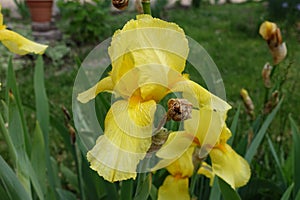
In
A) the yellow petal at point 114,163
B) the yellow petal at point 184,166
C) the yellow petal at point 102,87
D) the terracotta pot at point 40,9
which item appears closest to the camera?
the yellow petal at point 114,163

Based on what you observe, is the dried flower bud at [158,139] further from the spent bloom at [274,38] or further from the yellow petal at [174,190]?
the spent bloom at [274,38]

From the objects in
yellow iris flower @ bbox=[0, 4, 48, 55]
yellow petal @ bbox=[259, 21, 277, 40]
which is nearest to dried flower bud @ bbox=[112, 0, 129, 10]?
yellow iris flower @ bbox=[0, 4, 48, 55]

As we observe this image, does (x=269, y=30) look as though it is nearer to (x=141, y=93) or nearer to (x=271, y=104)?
(x=271, y=104)

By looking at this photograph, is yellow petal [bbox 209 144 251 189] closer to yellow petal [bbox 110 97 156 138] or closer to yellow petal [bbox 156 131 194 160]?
yellow petal [bbox 156 131 194 160]

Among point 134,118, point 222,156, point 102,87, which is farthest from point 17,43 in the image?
point 222,156

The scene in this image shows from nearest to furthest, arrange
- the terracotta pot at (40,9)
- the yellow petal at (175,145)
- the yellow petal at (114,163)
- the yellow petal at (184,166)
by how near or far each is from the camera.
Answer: the yellow petal at (114,163), the yellow petal at (175,145), the yellow petal at (184,166), the terracotta pot at (40,9)

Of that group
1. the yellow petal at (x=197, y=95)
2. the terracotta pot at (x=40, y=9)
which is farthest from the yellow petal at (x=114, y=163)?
the terracotta pot at (x=40, y=9)
